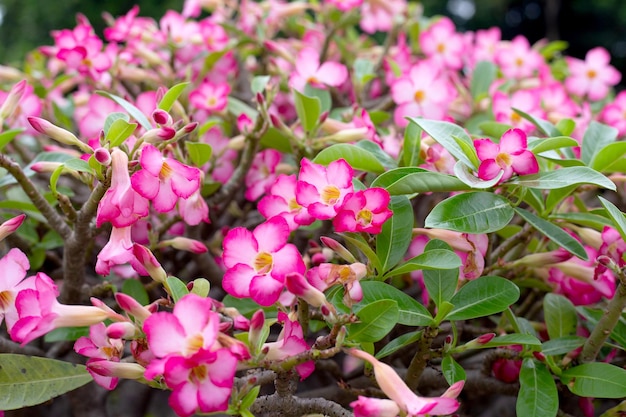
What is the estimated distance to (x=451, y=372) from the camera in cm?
74

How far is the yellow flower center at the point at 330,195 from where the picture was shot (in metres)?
0.72

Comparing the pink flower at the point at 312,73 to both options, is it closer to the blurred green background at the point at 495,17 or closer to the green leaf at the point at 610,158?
the green leaf at the point at 610,158

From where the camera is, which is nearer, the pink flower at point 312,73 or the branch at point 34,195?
the branch at point 34,195

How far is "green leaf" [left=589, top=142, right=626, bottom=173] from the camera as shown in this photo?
81 cm

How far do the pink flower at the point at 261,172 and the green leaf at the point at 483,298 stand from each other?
40 centimetres

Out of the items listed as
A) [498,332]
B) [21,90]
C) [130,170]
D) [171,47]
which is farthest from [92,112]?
[498,332]

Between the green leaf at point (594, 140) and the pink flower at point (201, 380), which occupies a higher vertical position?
the green leaf at point (594, 140)

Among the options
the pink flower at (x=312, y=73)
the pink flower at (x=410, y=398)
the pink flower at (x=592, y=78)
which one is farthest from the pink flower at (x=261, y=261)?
the pink flower at (x=592, y=78)

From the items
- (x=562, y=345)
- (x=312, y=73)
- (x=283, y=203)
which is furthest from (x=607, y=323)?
(x=312, y=73)

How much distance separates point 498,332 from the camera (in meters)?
0.94

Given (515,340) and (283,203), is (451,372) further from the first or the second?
(283,203)

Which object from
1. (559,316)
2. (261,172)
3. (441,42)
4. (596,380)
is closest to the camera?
(596,380)

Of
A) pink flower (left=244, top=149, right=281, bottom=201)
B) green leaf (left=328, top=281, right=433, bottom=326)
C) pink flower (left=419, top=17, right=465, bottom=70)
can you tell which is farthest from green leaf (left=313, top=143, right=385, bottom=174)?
pink flower (left=419, top=17, right=465, bottom=70)

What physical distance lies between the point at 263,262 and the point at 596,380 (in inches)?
16.8
